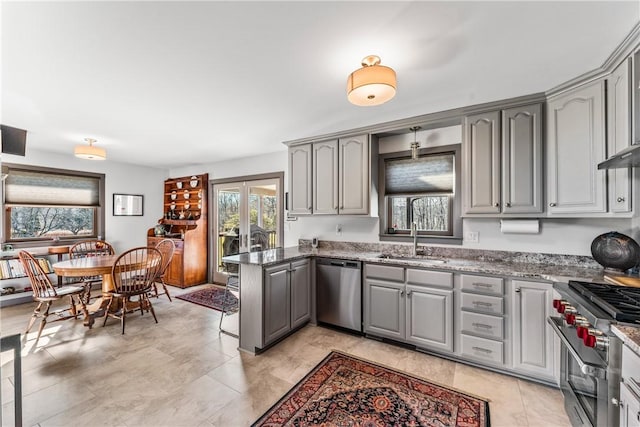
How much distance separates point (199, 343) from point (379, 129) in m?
3.11

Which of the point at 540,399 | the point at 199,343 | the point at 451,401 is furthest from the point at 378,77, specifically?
the point at 199,343

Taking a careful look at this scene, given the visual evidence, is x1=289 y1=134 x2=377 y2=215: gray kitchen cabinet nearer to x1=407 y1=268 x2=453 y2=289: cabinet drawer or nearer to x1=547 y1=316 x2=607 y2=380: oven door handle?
x1=407 y1=268 x2=453 y2=289: cabinet drawer

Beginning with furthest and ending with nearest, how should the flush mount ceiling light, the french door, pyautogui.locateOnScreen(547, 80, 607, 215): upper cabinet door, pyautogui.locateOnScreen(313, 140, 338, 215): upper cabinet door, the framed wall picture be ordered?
the framed wall picture, the french door, pyautogui.locateOnScreen(313, 140, 338, 215): upper cabinet door, pyautogui.locateOnScreen(547, 80, 607, 215): upper cabinet door, the flush mount ceiling light

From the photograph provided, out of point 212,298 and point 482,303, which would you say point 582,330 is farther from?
point 212,298

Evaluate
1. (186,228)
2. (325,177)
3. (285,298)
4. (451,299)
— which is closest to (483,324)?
(451,299)

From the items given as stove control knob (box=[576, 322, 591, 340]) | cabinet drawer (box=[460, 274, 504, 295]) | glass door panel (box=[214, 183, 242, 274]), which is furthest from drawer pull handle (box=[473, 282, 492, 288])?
glass door panel (box=[214, 183, 242, 274])

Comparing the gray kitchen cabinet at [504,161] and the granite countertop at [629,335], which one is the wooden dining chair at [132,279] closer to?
the gray kitchen cabinet at [504,161]

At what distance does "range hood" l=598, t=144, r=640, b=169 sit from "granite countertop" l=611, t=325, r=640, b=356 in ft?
3.26

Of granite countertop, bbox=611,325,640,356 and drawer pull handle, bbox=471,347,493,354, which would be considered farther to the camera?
drawer pull handle, bbox=471,347,493,354

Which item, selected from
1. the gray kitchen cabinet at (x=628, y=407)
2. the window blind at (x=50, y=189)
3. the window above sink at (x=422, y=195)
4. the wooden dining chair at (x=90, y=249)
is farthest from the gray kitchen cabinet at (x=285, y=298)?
the window blind at (x=50, y=189)

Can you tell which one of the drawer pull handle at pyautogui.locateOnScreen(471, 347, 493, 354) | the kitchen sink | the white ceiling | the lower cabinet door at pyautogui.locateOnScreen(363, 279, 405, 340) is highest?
the white ceiling

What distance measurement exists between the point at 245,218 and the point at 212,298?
1.47 m

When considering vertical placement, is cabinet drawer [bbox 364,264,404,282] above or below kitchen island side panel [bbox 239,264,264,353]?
Result: above

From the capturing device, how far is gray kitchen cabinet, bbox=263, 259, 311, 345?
108 inches
